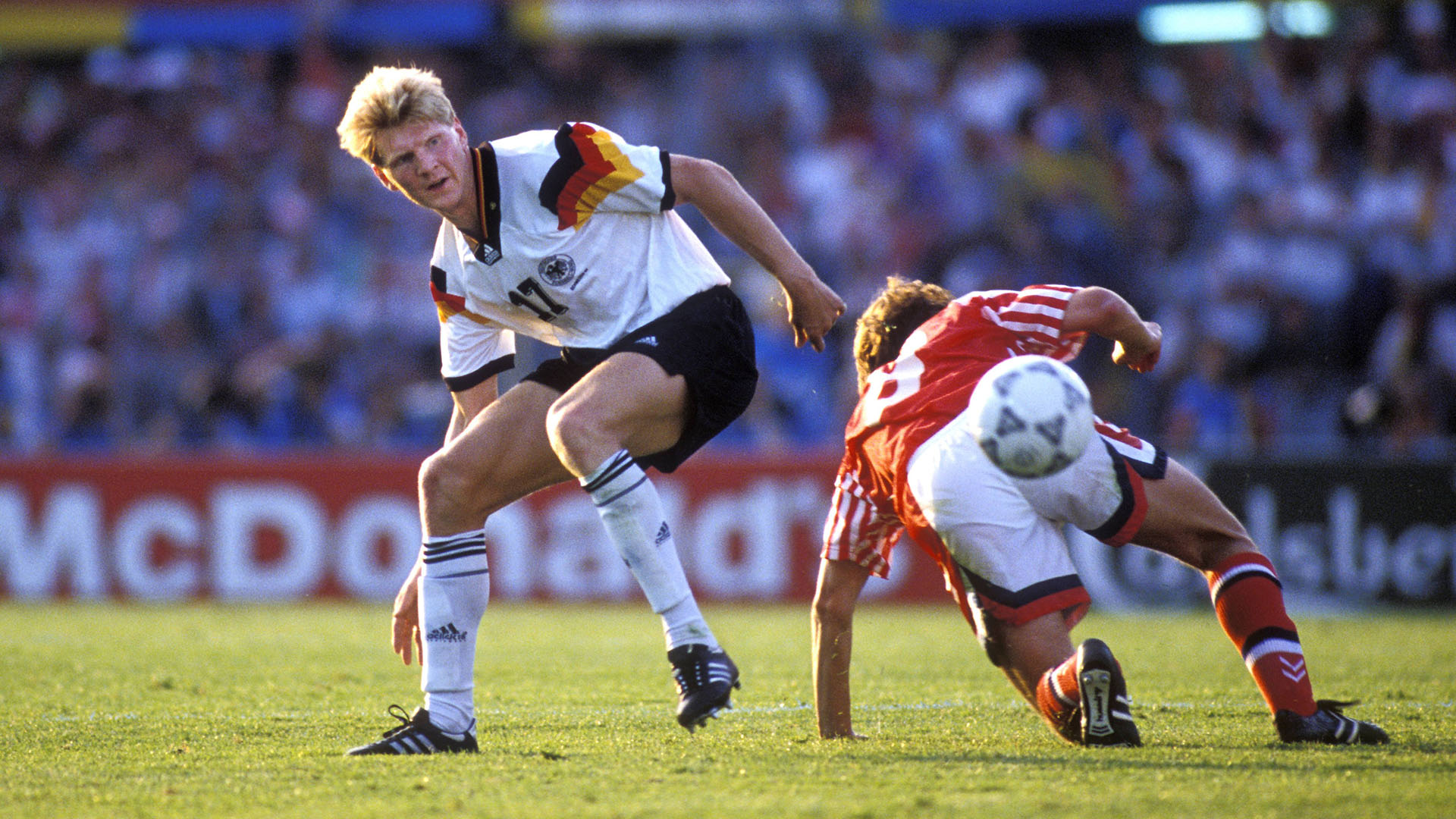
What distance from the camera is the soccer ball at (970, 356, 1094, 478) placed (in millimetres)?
3975

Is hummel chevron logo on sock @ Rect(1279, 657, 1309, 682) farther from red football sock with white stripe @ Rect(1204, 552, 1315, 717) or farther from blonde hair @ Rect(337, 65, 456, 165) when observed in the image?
blonde hair @ Rect(337, 65, 456, 165)

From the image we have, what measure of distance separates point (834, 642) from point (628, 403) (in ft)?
3.39

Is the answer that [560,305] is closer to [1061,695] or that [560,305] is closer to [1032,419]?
[1032,419]

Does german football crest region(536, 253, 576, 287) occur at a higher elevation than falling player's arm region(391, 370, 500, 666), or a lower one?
higher

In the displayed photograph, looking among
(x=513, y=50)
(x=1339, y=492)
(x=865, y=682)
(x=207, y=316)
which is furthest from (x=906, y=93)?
(x=865, y=682)

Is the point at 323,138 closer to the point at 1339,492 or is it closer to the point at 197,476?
the point at 197,476

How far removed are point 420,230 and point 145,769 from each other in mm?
9830

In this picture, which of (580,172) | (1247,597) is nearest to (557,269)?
(580,172)

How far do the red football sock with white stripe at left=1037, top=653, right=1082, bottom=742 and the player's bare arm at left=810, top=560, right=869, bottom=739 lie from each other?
600 mm

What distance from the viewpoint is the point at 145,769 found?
155 inches

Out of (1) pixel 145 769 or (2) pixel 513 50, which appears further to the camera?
(2) pixel 513 50

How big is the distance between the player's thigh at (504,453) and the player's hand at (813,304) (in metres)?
0.76

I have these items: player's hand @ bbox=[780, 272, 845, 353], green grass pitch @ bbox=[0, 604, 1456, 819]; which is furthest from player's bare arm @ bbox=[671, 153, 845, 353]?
green grass pitch @ bbox=[0, 604, 1456, 819]

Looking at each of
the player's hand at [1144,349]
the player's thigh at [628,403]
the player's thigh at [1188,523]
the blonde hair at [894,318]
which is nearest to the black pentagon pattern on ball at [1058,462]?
the player's thigh at [1188,523]
